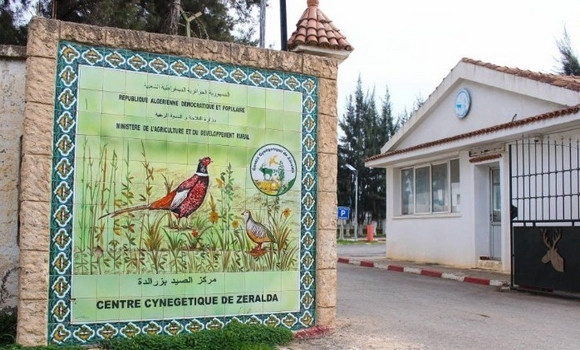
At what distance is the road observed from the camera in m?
6.62

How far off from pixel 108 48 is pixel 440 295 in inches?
292

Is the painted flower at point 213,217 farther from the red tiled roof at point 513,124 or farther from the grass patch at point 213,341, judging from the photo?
the red tiled roof at point 513,124

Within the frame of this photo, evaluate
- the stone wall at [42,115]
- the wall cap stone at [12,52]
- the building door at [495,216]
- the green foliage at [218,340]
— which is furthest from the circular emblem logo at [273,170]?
the building door at [495,216]

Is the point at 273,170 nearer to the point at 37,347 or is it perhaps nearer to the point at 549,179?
the point at 37,347

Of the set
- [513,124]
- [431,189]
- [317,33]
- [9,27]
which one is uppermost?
[9,27]

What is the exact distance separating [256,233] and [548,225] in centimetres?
689

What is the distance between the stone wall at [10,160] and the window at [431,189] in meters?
12.0

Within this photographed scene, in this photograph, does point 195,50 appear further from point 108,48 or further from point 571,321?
point 571,321

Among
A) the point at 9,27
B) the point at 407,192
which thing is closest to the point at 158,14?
the point at 9,27

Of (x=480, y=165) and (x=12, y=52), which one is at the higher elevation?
(x=12, y=52)

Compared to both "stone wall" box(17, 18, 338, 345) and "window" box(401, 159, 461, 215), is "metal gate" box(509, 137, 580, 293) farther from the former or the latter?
"stone wall" box(17, 18, 338, 345)

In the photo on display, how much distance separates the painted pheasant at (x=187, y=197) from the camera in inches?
240

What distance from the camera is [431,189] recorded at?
1739cm

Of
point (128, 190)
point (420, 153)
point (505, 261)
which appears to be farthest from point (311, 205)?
point (420, 153)
